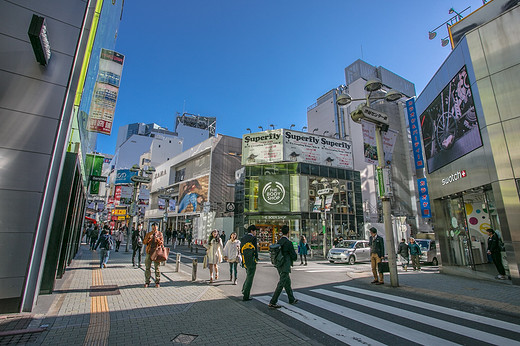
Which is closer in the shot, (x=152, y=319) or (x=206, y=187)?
(x=152, y=319)

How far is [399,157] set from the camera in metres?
42.3

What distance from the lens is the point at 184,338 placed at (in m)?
4.10

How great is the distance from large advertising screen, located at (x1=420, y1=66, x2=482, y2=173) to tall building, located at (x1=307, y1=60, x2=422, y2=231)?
1950 cm

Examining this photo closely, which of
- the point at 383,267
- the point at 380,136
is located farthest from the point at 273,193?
the point at 383,267

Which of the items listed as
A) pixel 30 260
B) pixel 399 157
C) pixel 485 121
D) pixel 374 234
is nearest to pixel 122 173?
pixel 30 260

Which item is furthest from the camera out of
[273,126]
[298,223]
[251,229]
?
[273,126]

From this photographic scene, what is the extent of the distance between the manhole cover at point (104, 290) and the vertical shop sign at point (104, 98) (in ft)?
18.4

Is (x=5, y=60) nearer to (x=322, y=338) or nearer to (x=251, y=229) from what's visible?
(x=251, y=229)

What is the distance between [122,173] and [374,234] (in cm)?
2223

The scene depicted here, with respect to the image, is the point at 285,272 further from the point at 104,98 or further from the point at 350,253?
the point at 350,253

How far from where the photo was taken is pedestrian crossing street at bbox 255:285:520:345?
4.25m

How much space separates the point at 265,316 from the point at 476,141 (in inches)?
406

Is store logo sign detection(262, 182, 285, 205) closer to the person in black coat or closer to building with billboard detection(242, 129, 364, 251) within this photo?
building with billboard detection(242, 129, 364, 251)

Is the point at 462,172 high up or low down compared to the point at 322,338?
up
